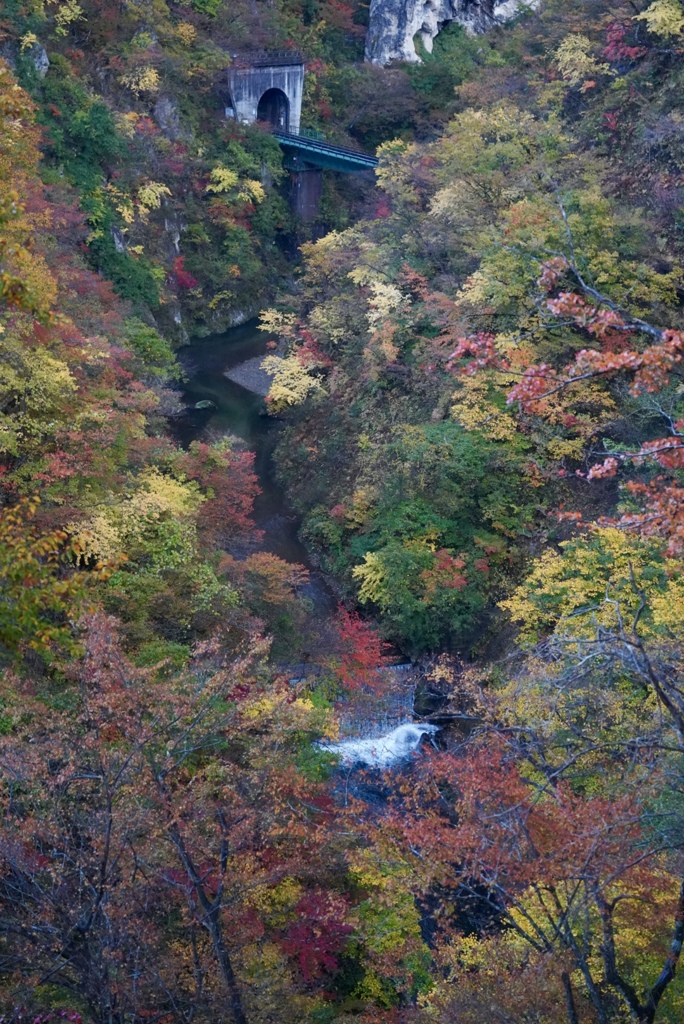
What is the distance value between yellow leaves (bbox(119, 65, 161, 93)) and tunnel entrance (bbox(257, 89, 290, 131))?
773cm

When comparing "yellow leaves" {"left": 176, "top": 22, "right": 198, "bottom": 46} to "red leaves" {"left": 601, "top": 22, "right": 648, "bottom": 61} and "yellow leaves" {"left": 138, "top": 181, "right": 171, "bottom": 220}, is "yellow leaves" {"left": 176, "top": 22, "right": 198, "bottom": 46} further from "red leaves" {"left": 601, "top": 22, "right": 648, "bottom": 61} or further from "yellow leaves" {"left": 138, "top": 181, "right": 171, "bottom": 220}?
"red leaves" {"left": 601, "top": 22, "right": 648, "bottom": 61}

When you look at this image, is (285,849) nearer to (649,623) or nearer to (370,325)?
(649,623)

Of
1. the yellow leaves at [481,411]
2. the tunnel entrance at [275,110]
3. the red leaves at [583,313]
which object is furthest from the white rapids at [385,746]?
the tunnel entrance at [275,110]

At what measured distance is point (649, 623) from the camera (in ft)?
42.7

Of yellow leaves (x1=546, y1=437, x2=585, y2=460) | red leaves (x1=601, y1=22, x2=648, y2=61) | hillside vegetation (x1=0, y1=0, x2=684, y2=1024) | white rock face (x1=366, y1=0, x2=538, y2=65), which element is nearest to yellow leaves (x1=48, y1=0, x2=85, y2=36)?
hillside vegetation (x1=0, y1=0, x2=684, y2=1024)

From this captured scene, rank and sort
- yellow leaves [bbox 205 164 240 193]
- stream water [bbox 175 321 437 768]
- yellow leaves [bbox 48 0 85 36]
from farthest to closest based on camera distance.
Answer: yellow leaves [bbox 205 164 240 193]
yellow leaves [bbox 48 0 85 36]
stream water [bbox 175 321 437 768]

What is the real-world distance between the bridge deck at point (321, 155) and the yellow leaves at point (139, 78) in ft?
21.8

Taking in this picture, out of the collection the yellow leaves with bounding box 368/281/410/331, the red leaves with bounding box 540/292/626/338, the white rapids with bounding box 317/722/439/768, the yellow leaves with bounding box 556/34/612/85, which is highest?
the yellow leaves with bounding box 556/34/612/85

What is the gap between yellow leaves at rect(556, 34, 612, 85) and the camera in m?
23.8

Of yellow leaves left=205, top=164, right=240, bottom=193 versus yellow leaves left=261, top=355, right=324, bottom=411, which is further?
yellow leaves left=205, top=164, right=240, bottom=193

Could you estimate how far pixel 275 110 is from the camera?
37.3 metres

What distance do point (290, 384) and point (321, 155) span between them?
14.1 meters

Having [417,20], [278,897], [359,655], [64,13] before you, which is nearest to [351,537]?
[359,655]

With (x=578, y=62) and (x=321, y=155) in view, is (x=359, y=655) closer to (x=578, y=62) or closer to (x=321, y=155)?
(x=578, y=62)
